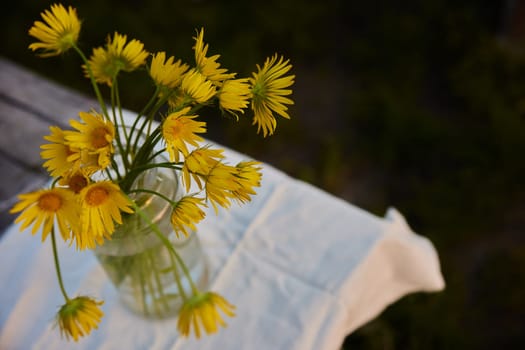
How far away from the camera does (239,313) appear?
A: 912mm

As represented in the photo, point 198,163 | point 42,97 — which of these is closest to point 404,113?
point 42,97

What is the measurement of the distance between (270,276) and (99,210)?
427mm

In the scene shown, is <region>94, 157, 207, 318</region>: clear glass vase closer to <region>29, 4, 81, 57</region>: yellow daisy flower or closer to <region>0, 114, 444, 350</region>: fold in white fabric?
<region>0, 114, 444, 350</region>: fold in white fabric

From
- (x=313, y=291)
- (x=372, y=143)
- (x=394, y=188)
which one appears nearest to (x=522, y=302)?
(x=394, y=188)

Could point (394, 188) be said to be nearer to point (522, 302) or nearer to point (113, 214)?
point (522, 302)

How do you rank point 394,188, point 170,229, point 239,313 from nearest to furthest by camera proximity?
point 170,229
point 239,313
point 394,188

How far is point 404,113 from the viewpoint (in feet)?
6.61

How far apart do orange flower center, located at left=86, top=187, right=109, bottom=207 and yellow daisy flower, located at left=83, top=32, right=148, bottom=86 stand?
8.3 inches

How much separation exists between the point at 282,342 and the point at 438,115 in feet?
4.55

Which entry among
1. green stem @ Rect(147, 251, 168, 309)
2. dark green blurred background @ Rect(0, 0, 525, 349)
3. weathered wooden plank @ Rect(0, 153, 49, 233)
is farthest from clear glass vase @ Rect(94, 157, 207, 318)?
dark green blurred background @ Rect(0, 0, 525, 349)

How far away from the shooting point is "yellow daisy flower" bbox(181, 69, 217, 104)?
612mm

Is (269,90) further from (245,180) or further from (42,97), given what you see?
(42,97)

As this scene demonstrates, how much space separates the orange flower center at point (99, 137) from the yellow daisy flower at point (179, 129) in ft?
0.19

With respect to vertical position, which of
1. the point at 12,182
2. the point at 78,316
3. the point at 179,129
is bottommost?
the point at 12,182
